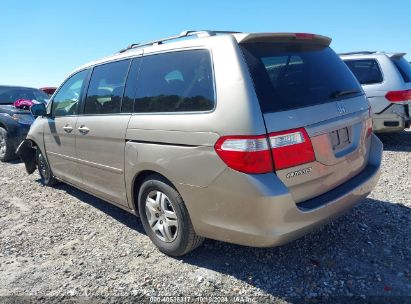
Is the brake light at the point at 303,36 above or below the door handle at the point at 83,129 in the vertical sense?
above

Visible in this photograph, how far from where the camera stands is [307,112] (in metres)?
2.63

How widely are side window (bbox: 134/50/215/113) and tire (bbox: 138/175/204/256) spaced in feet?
2.19

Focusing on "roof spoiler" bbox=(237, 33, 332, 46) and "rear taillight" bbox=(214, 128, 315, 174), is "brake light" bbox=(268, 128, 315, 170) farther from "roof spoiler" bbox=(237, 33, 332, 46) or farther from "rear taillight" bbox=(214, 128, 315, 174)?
"roof spoiler" bbox=(237, 33, 332, 46)

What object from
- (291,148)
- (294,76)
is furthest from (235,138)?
(294,76)

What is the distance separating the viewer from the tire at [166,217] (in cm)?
297

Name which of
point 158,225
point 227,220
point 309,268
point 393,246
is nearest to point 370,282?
point 309,268

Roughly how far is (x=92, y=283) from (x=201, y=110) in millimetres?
1725

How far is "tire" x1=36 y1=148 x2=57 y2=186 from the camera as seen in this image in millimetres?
5512

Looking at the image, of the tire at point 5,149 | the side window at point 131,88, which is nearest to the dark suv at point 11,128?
the tire at point 5,149

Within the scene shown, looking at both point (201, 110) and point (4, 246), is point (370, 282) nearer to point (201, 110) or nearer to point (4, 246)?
point (201, 110)

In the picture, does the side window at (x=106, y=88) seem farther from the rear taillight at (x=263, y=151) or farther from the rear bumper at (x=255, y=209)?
the rear taillight at (x=263, y=151)

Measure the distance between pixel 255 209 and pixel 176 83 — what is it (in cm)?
130

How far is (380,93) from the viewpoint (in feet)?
22.5

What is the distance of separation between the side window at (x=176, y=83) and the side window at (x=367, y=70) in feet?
17.6
